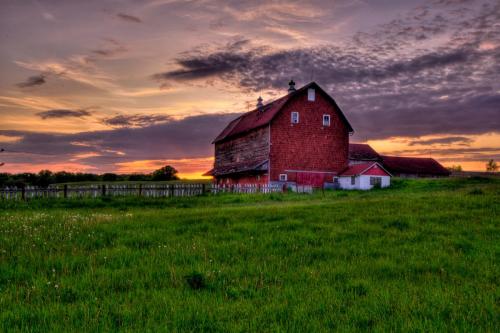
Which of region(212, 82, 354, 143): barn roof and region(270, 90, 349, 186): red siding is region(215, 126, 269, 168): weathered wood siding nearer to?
region(212, 82, 354, 143): barn roof

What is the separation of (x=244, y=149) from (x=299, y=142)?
8.14 m

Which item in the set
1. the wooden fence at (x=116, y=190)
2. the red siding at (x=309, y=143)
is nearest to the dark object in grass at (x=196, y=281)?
the wooden fence at (x=116, y=190)

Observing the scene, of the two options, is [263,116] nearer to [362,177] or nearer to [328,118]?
[328,118]

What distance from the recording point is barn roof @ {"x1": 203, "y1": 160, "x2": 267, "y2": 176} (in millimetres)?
45062

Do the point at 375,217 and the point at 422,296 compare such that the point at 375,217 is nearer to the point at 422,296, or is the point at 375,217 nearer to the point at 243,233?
the point at 243,233

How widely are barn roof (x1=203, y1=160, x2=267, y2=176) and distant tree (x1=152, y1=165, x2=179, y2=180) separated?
4212 cm

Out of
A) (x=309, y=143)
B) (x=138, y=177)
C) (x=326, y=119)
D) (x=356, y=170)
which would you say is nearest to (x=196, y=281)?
(x=309, y=143)

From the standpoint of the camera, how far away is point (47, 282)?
751 centimetres

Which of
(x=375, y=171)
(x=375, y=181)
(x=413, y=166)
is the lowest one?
(x=375, y=181)

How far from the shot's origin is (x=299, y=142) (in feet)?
152

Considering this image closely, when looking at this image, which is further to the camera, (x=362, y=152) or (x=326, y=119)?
(x=362, y=152)

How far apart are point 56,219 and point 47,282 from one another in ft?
26.7

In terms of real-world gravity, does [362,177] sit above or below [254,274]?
above

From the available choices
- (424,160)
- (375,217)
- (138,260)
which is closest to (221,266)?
(138,260)
